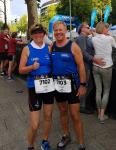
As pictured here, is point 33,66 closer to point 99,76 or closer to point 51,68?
point 51,68

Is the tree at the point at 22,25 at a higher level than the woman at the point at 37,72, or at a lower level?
higher

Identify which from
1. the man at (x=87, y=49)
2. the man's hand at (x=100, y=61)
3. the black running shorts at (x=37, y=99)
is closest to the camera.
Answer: the black running shorts at (x=37, y=99)

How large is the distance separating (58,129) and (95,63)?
4.42ft

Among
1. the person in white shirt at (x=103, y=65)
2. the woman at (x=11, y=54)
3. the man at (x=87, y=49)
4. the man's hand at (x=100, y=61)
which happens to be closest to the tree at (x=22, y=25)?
the woman at (x=11, y=54)

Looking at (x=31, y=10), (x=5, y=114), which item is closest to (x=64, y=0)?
(x=31, y=10)

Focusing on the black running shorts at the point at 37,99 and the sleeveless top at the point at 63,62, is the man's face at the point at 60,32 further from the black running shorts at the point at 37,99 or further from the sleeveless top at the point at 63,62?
the black running shorts at the point at 37,99

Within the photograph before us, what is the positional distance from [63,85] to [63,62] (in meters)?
0.31

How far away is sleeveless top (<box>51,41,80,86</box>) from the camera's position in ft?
16.2

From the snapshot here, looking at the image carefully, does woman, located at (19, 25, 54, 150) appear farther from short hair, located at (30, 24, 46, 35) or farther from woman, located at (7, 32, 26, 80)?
woman, located at (7, 32, 26, 80)

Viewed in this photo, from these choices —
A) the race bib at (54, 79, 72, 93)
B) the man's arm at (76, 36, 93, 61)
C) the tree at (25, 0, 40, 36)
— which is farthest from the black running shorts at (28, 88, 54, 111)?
the tree at (25, 0, 40, 36)

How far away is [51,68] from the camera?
5031 millimetres

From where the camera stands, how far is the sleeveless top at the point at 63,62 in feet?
16.2

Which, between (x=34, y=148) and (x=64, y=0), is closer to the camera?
(x=34, y=148)

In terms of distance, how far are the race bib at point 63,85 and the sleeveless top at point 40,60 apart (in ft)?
0.68
